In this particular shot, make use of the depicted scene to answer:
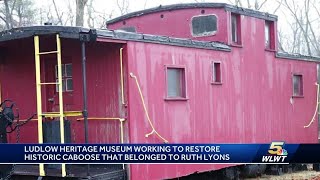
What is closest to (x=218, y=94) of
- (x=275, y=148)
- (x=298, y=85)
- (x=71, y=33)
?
(x=275, y=148)

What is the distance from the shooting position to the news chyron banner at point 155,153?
7.39m

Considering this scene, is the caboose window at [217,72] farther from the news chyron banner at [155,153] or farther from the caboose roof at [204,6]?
the news chyron banner at [155,153]

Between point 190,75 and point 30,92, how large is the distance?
11.4ft

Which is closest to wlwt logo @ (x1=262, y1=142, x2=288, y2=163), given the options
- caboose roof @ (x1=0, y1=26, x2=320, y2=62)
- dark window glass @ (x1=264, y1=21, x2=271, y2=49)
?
caboose roof @ (x1=0, y1=26, x2=320, y2=62)

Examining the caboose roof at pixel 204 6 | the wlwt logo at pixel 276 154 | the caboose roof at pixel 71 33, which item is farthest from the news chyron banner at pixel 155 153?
the caboose roof at pixel 204 6

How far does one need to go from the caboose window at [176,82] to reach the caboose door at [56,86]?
2.04 metres

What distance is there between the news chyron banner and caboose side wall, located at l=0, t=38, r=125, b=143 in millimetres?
1600

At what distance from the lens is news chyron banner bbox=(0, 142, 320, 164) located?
7391mm

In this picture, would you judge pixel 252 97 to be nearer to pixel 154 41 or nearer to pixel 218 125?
pixel 218 125

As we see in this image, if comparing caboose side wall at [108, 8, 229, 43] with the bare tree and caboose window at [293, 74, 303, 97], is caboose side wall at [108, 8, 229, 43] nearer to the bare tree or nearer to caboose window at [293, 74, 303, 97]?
caboose window at [293, 74, 303, 97]

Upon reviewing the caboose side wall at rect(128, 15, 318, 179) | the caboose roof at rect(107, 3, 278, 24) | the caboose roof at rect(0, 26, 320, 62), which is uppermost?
the caboose roof at rect(107, 3, 278, 24)

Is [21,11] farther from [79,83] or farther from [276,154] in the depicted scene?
[276,154]

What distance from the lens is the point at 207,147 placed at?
7586mm

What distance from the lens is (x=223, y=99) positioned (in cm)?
1155
